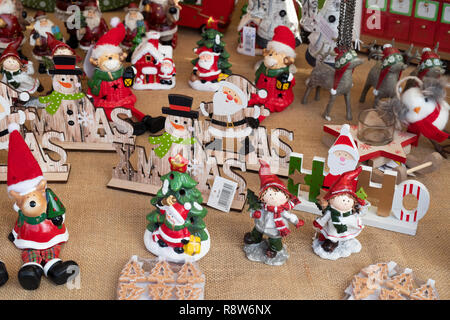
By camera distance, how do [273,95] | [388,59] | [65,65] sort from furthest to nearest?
[273,95]
[388,59]
[65,65]

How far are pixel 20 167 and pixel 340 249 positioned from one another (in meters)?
1.49

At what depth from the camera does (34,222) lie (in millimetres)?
2830

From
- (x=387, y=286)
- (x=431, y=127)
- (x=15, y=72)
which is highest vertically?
(x=15, y=72)

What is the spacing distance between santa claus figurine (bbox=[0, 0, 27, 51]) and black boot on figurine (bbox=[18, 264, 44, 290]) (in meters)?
2.35

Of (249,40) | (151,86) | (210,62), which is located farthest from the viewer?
(249,40)

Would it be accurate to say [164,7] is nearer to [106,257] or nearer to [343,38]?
[343,38]

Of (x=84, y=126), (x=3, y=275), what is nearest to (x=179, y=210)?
(x=3, y=275)

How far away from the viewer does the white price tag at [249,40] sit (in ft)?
15.6

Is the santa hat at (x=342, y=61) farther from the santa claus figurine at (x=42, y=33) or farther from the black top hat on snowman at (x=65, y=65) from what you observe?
the santa claus figurine at (x=42, y=33)

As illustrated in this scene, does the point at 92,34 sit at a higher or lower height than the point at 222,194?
higher

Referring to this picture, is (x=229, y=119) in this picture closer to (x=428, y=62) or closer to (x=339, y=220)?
(x=339, y=220)

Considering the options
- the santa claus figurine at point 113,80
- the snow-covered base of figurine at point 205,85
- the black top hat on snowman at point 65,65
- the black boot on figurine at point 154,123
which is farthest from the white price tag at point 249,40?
the black top hat on snowman at point 65,65

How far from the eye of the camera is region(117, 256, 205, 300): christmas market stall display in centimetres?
264

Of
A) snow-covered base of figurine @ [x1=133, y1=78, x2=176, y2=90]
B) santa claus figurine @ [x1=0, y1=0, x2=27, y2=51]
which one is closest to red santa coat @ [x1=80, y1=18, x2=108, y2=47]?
santa claus figurine @ [x1=0, y1=0, x2=27, y2=51]
